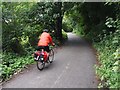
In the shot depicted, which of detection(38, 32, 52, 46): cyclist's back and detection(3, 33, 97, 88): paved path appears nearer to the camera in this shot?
detection(3, 33, 97, 88): paved path

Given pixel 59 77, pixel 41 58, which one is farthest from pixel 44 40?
pixel 59 77

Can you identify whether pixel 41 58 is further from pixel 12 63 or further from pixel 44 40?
pixel 12 63

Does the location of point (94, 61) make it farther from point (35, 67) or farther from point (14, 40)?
point (14, 40)

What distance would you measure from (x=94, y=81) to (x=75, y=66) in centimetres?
304

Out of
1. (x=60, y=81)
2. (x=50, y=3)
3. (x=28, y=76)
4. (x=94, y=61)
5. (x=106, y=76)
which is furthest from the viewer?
(x=50, y=3)

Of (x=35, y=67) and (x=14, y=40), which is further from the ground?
(x=14, y=40)

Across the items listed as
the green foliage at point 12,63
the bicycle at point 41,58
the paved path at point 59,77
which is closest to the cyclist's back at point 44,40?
the bicycle at point 41,58

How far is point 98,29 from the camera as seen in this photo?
946 inches

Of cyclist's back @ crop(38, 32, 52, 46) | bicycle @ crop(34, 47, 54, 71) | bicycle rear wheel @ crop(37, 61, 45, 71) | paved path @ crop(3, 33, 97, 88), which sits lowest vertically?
paved path @ crop(3, 33, 97, 88)

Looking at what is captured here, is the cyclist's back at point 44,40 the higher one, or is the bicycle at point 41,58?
the cyclist's back at point 44,40

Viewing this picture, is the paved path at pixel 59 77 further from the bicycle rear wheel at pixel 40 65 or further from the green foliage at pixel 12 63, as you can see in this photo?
the green foliage at pixel 12 63

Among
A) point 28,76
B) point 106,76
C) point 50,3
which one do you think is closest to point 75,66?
point 28,76

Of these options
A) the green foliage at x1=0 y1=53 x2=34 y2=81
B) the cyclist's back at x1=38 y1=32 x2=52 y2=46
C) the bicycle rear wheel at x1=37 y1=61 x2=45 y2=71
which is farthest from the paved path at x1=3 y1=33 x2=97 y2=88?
the cyclist's back at x1=38 y1=32 x2=52 y2=46

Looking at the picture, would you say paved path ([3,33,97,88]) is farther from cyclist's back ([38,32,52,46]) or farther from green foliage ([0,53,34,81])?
cyclist's back ([38,32,52,46])
